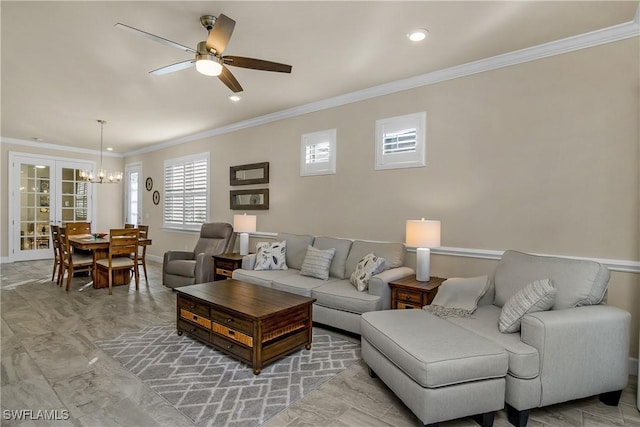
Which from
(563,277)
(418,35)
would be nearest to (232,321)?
(563,277)

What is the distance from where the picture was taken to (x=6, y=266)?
21.8 ft

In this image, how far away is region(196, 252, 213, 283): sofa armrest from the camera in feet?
15.4

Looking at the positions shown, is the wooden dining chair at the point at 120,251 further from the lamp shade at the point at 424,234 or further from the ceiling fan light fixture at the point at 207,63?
the lamp shade at the point at 424,234

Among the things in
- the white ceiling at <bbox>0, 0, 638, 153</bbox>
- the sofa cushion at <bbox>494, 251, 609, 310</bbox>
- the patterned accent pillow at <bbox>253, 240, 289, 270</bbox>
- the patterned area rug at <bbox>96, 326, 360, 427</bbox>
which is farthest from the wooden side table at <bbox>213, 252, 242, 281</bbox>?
the sofa cushion at <bbox>494, 251, 609, 310</bbox>

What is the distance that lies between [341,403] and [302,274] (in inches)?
72.6

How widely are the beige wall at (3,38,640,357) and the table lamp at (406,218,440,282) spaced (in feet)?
1.36

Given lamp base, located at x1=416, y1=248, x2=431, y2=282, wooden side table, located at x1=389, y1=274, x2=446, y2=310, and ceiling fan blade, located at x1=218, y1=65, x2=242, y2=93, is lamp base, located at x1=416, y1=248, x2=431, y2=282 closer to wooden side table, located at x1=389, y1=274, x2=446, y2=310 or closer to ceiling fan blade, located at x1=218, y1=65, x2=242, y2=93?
wooden side table, located at x1=389, y1=274, x2=446, y2=310

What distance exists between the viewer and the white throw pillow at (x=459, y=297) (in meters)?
2.56

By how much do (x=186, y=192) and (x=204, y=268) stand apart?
8.53 feet

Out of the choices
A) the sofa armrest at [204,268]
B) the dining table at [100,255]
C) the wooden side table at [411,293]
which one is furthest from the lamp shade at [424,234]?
the dining table at [100,255]

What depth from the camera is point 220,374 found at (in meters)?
2.51

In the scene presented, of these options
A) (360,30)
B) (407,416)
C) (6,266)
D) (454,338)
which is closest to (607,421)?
(454,338)

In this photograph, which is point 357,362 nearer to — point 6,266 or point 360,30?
point 360,30

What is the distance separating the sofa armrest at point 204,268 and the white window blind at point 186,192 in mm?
1739
